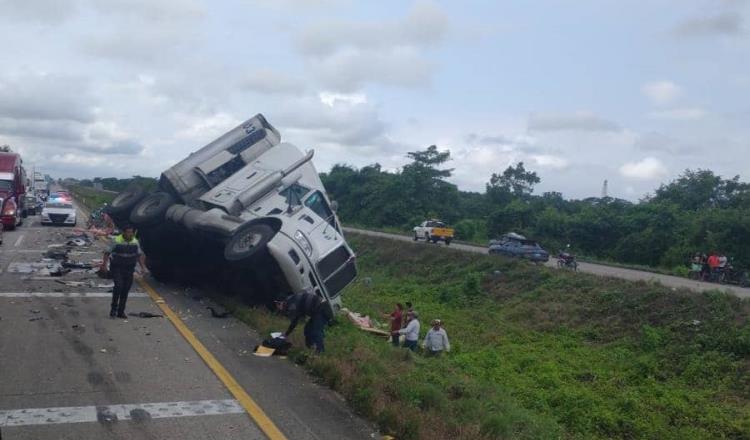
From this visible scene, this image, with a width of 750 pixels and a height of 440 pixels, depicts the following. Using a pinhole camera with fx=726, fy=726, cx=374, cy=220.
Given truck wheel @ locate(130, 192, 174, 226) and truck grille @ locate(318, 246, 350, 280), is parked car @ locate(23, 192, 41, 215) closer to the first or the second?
truck wheel @ locate(130, 192, 174, 226)

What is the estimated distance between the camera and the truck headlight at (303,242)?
12.8 metres

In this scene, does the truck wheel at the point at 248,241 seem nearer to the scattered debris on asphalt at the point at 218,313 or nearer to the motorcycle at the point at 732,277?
the scattered debris on asphalt at the point at 218,313

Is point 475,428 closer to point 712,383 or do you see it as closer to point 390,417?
point 390,417

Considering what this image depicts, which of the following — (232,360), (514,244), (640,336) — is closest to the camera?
(232,360)

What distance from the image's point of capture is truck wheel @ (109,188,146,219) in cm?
1706

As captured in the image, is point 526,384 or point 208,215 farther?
point 526,384

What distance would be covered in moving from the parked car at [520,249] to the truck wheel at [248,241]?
21804 mm

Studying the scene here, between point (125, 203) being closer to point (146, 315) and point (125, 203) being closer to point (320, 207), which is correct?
point (320, 207)

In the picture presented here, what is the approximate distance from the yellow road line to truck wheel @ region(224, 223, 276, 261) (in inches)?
56.7

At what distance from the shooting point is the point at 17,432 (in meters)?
6.09

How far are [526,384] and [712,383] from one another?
4071 mm

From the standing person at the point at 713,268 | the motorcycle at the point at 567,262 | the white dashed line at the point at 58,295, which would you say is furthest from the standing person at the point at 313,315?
the standing person at the point at 713,268

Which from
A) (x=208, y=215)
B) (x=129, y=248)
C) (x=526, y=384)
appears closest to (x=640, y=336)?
(x=526, y=384)

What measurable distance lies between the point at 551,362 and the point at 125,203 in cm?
1114
